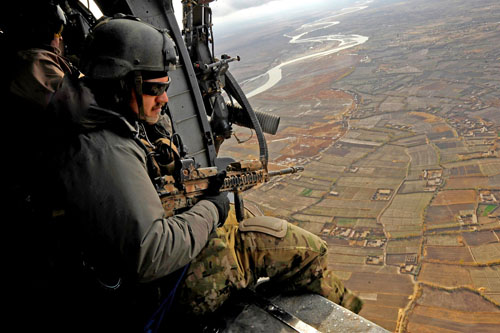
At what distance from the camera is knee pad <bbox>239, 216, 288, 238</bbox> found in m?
2.96

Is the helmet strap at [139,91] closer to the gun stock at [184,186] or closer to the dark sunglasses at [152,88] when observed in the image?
the dark sunglasses at [152,88]

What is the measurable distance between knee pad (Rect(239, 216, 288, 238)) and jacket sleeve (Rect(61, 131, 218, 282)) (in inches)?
46.8

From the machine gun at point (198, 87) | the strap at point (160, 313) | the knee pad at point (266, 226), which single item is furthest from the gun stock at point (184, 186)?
the machine gun at point (198, 87)

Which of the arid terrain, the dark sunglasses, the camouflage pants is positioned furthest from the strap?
the arid terrain

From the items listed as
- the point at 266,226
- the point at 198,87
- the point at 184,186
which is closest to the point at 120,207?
the point at 184,186

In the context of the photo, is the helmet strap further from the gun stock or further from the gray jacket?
the gun stock

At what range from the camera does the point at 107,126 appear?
1.85 metres

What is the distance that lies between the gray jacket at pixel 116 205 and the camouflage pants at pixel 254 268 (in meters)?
0.79

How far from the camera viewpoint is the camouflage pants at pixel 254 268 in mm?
2615

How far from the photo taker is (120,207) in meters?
1.71

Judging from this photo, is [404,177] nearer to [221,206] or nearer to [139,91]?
[221,206]

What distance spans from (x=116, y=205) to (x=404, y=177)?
3493 centimetres

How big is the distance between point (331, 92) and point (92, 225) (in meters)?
68.3

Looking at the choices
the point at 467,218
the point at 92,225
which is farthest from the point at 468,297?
the point at 92,225
